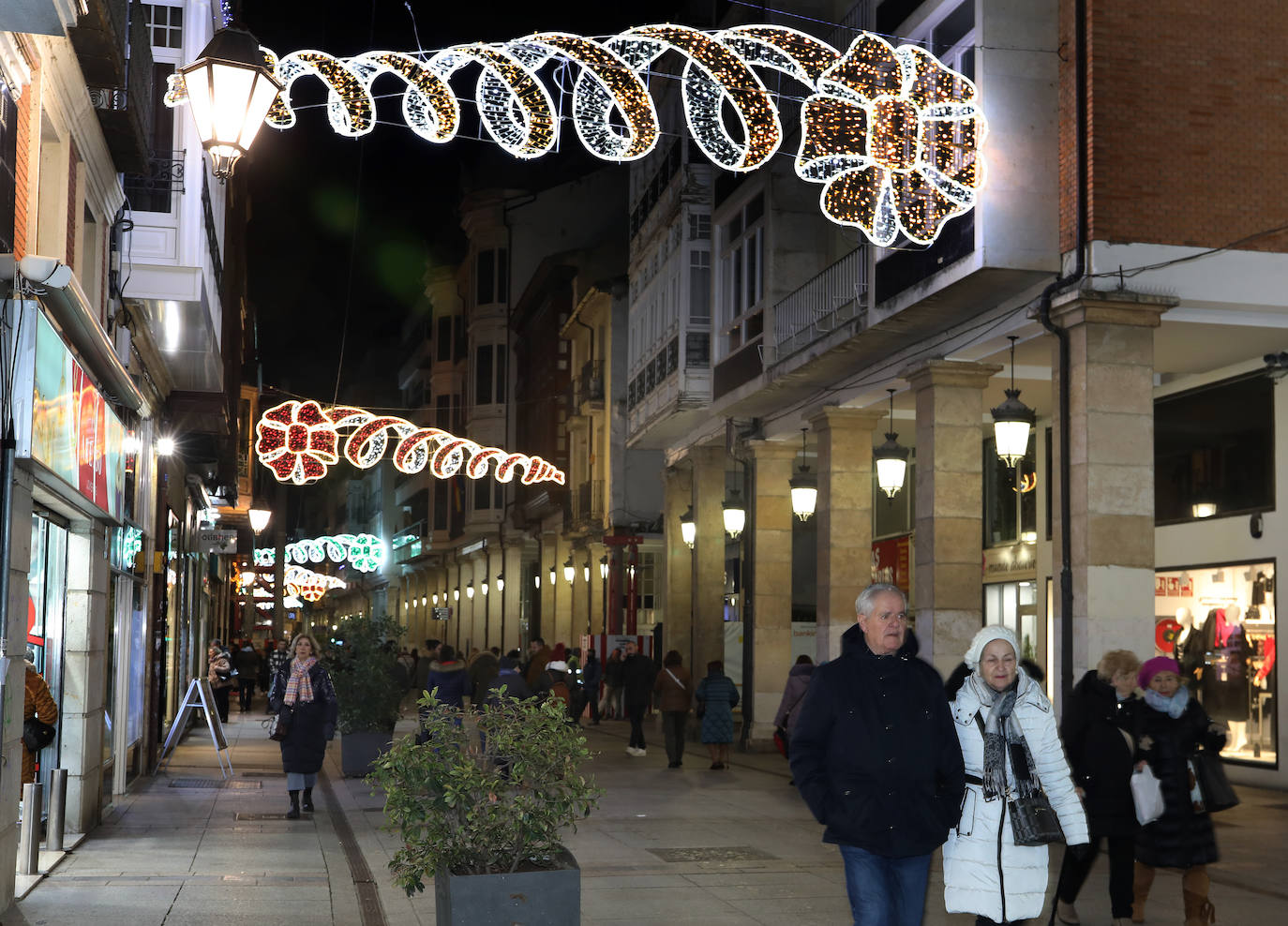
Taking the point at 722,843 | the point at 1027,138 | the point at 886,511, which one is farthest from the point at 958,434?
the point at 886,511

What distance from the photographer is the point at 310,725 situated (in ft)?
51.2

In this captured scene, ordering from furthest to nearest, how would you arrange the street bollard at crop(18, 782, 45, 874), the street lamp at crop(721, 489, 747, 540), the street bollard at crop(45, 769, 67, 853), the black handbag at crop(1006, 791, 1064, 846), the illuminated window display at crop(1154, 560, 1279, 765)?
1. the street lamp at crop(721, 489, 747, 540)
2. the illuminated window display at crop(1154, 560, 1279, 765)
3. the street bollard at crop(45, 769, 67, 853)
4. the street bollard at crop(18, 782, 45, 874)
5. the black handbag at crop(1006, 791, 1064, 846)

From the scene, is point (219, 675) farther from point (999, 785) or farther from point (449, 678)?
point (999, 785)

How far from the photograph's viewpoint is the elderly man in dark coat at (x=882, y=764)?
5910 mm

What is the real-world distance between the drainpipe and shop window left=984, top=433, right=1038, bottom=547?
818 cm

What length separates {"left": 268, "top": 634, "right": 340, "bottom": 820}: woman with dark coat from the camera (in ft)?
50.8

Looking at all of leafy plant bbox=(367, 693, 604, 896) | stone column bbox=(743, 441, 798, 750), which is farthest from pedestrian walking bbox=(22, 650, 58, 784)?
stone column bbox=(743, 441, 798, 750)

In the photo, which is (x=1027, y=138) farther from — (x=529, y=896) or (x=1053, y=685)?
(x=529, y=896)

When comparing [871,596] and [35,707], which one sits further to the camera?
[35,707]

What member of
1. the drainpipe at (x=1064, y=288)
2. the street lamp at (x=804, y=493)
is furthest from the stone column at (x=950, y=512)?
the street lamp at (x=804, y=493)

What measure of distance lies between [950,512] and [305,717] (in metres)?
7.75

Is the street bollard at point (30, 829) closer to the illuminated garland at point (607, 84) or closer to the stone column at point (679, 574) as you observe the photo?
the illuminated garland at point (607, 84)

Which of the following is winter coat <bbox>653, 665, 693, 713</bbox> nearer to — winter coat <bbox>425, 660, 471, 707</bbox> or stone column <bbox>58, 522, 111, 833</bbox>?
winter coat <bbox>425, 660, 471, 707</bbox>

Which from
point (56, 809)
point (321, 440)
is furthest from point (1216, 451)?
point (56, 809)
